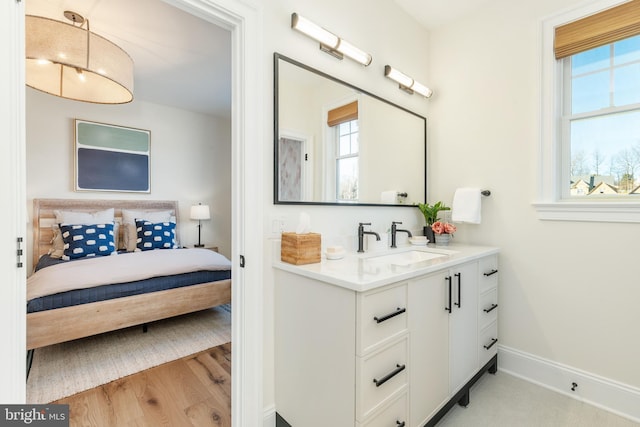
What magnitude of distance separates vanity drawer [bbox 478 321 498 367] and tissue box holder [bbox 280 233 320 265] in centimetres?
137

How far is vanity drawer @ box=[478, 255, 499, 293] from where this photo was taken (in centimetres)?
202

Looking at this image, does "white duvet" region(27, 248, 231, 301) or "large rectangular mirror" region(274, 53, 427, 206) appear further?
"white duvet" region(27, 248, 231, 301)

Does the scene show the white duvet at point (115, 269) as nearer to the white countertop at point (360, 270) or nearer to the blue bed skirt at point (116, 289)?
the blue bed skirt at point (116, 289)

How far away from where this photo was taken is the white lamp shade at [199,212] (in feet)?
15.4

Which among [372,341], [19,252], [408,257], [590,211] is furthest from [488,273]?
[19,252]

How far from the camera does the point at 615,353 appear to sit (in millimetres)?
1836

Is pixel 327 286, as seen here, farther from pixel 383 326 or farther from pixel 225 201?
pixel 225 201

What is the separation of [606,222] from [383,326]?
5.67ft

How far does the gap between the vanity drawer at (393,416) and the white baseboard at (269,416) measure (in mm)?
652

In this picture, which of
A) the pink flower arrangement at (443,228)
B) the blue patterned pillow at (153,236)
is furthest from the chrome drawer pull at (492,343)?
the blue patterned pillow at (153,236)

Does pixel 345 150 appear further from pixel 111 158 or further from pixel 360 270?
pixel 111 158

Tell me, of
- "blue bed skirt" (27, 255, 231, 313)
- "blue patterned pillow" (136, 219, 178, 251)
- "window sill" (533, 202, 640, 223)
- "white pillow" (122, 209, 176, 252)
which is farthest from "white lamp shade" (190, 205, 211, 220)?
"window sill" (533, 202, 640, 223)

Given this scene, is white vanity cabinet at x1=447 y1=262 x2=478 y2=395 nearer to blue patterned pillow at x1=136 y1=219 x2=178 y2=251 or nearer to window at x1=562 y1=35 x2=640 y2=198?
window at x1=562 y1=35 x2=640 y2=198

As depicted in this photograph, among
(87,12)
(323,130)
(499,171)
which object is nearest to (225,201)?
(87,12)
